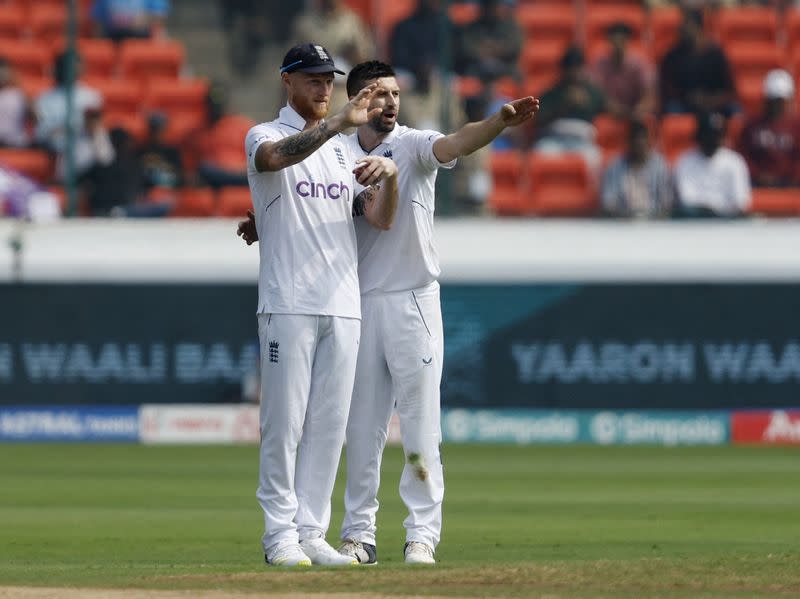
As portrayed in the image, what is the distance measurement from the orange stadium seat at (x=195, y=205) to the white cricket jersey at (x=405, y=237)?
9524 millimetres

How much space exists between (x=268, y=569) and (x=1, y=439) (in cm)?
1030

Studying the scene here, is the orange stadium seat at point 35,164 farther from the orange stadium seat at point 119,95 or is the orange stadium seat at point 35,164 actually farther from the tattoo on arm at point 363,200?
the tattoo on arm at point 363,200

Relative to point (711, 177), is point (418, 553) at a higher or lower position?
lower

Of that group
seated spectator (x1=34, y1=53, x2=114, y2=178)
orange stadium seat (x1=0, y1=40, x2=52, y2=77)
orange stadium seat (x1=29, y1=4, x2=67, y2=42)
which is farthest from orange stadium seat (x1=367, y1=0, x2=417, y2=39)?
orange stadium seat (x1=0, y1=40, x2=52, y2=77)

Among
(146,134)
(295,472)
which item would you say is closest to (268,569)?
(295,472)

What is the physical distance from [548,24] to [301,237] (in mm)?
12747

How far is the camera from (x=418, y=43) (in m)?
17.2

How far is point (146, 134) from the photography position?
17.3 m

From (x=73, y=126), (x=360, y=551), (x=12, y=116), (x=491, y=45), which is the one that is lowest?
(x=360, y=551)

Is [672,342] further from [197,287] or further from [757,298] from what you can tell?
[197,287]

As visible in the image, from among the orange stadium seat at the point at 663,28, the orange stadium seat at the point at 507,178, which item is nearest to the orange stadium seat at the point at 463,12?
the orange stadium seat at the point at 507,178

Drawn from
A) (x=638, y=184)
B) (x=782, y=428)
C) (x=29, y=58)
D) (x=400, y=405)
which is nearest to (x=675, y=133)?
(x=638, y=184)

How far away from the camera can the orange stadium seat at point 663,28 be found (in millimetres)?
19203

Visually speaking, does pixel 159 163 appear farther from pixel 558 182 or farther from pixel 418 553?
pixel 418 553
